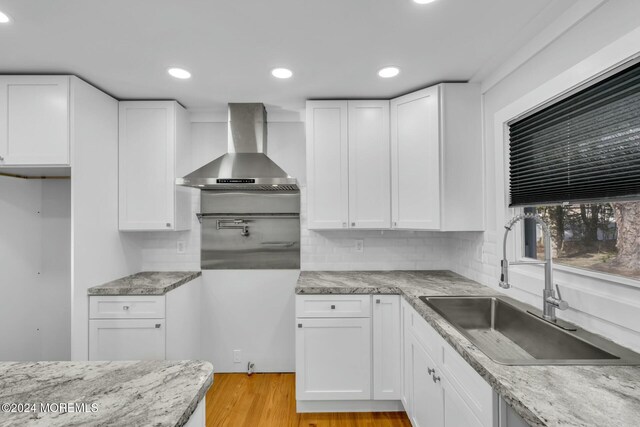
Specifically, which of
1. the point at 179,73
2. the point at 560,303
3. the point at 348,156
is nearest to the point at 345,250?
the point at 348,156

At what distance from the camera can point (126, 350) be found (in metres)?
2.30

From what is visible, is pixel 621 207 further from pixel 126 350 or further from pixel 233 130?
pixel 126 350

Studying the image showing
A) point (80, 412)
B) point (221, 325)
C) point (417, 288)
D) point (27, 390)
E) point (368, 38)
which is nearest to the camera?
point (80, 412)

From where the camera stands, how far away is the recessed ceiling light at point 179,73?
2.15m

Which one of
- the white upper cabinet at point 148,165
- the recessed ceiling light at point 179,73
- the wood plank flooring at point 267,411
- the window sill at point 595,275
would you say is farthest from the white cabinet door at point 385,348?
the recessed ceiling light at point 179,73

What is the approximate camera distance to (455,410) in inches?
54.1

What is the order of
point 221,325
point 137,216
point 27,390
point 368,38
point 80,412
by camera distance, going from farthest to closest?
point 221,325 → point 137,216 → point 368,38 → point 27,390 → point 80,412

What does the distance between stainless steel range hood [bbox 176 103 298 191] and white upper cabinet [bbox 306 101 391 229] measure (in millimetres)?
276

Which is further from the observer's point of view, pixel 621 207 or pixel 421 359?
pixel 421 359

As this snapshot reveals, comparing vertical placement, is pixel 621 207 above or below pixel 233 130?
below

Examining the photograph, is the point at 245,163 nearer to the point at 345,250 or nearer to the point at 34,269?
the point at 345,250

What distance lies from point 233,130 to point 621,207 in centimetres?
258

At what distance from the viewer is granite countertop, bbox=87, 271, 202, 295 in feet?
7.46

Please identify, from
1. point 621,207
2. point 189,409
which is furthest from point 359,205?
point 189,409
